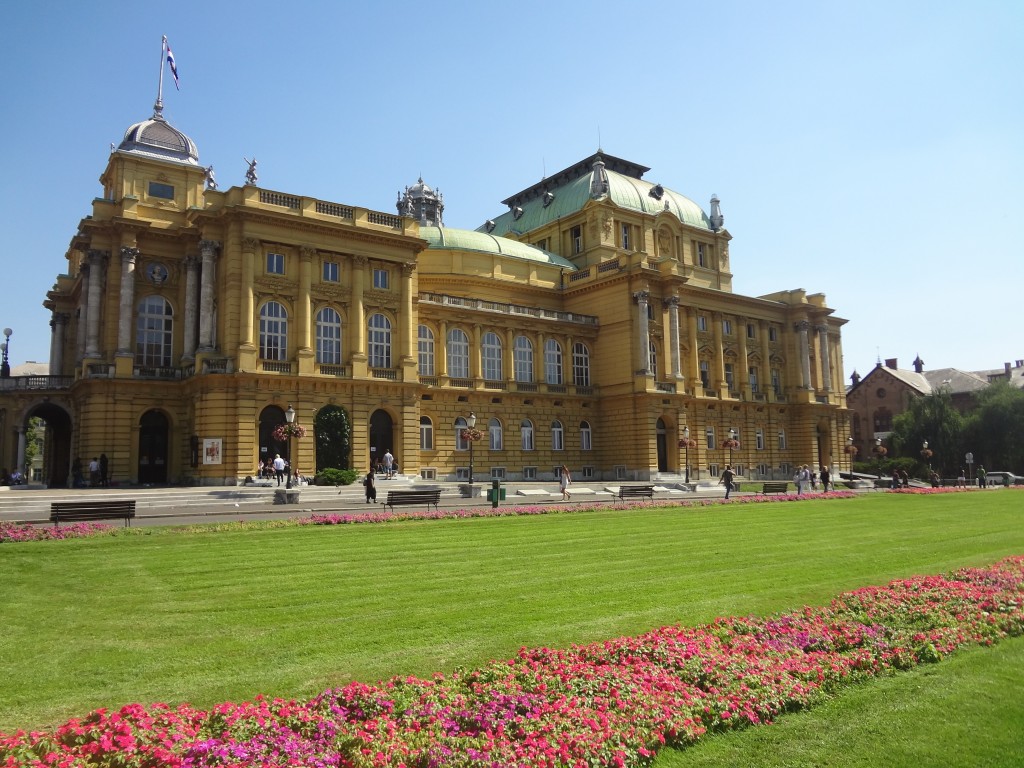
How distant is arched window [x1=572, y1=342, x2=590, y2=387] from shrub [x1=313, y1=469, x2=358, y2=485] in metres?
27.1

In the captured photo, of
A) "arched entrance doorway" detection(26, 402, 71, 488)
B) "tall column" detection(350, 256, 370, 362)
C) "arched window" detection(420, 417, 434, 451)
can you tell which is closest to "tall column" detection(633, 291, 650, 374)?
"arched window" detection(420, 417, 434, 451)

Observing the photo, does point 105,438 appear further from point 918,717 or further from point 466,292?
point 918,717

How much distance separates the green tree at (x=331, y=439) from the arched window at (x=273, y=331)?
15.5 ft

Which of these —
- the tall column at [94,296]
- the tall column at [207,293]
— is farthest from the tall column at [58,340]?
the tall column at [207,293]

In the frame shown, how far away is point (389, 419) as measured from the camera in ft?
169

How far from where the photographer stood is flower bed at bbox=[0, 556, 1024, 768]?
20.6 feet

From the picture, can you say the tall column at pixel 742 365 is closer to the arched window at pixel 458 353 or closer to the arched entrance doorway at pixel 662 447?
the arched entrance doorway at pixel 662 447

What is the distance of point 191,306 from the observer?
48.7 m

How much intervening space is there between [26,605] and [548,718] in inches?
375

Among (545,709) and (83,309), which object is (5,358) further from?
(545,709)

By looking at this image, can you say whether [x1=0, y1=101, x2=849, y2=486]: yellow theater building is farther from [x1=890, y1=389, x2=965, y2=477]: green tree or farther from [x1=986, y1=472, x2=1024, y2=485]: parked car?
[x1=986, y1=472, x2=1024, y2=485]: parked car

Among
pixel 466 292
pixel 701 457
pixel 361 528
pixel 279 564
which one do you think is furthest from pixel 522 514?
pixel 701 457

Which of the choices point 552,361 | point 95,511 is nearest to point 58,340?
point 552,361

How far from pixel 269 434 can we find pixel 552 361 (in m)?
26.1
